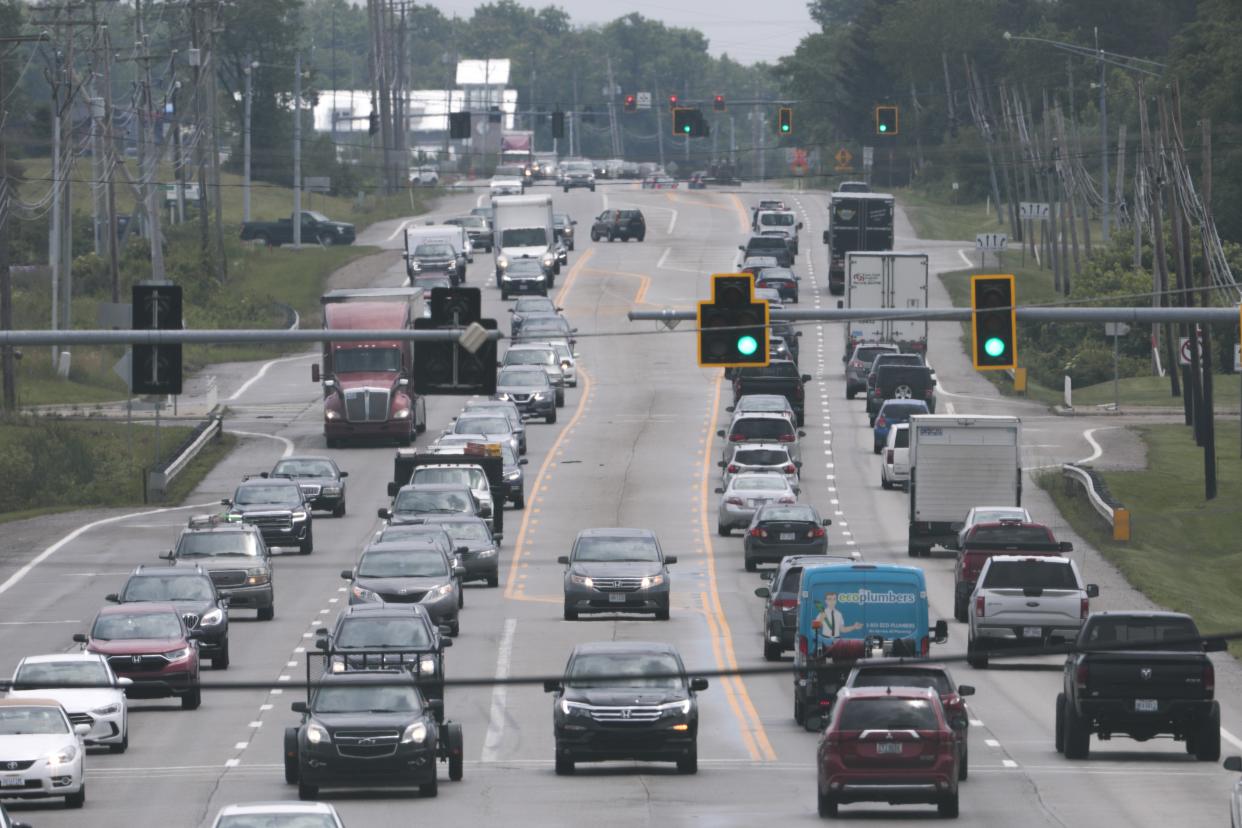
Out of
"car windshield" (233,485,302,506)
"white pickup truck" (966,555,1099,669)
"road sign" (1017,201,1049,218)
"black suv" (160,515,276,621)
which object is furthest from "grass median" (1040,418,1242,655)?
"road sign" (1017,201,1049,218)

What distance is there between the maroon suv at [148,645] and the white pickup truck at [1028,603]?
11458mm

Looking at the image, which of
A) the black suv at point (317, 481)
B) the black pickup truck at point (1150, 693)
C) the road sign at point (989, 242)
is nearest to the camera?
the black pickup truck at point (1150, 693)

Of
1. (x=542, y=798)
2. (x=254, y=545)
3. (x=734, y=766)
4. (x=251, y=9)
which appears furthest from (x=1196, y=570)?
(x=251, y=9)

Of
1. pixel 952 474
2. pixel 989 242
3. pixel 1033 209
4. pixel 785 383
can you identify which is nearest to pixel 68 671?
pixel 952 474

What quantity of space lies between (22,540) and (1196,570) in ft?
81.2

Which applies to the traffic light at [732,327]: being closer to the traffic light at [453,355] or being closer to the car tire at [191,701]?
the traffic light at [453,355]

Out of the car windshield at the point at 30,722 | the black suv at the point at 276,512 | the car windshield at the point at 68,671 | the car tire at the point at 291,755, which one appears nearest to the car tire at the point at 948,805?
the car tire at the point at 291,755

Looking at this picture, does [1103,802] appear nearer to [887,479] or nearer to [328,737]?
[328,737]

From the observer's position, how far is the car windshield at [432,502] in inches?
1912

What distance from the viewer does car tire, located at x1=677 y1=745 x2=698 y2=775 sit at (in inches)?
1112

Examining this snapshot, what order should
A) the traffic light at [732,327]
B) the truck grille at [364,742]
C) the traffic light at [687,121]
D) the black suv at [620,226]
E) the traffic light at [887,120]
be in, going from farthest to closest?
the black suv at [620,226], the traffic light at [887,120], the traffic light at [687,121], the truck grille at [364,742], the traffic light at [732,327]

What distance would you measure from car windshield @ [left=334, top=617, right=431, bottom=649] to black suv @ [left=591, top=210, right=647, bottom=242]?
93610 mm

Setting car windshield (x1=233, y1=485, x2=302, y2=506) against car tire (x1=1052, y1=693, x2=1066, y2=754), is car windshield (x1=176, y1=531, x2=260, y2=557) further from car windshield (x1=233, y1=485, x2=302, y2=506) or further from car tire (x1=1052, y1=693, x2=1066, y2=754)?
car tire (x1=1052, y1=693, x2=1066, y2=754)

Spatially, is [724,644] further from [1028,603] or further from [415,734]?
[415,734]
